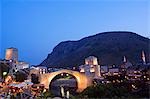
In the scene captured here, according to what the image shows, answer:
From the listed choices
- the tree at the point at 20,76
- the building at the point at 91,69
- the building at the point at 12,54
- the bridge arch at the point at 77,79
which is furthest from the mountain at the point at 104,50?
the tree at the point at 20,76

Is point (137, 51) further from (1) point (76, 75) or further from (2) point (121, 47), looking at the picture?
(1) point (76, 75)

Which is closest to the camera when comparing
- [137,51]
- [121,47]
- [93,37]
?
[137,51]

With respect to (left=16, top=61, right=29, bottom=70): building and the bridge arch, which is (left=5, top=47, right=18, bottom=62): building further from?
the bridge arch

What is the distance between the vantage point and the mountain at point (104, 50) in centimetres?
2369

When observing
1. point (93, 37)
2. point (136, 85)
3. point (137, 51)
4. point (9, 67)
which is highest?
point (93, 37)

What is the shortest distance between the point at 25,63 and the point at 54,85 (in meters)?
4.03

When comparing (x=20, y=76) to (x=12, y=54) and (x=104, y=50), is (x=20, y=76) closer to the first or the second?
(x=12, y=54)

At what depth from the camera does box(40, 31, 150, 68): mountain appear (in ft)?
77.7

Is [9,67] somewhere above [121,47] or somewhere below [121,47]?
below

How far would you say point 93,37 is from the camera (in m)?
30.4

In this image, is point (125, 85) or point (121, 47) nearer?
point (125, 85)

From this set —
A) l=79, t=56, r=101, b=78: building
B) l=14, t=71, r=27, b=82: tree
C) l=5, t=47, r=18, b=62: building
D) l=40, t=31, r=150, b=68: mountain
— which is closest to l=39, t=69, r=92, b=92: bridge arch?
l=79, t=56, r=101, b=78: building

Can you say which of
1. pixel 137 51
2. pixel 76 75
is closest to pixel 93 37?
pixel 137 51

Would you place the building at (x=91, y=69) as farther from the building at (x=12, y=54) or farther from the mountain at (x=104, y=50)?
the mountain at (x=104, y=50)
